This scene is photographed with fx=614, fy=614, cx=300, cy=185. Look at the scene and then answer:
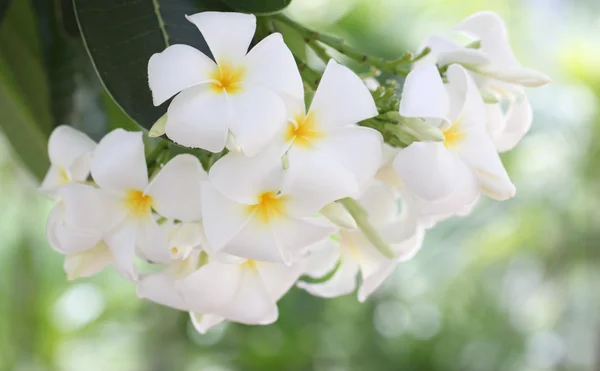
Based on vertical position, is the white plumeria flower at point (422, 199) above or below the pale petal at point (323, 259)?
above

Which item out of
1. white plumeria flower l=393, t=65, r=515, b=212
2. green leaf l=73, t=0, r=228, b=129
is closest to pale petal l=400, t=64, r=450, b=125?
white plumeria flower l=393, t=65, r=515, b=212

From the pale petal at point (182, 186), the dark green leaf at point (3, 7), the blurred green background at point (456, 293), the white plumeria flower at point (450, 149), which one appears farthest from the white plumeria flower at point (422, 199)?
the blurred green background at point (456, 293)

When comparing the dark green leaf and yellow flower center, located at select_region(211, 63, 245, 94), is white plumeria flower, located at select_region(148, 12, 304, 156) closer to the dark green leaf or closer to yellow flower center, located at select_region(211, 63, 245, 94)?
yellow flower center, located at select_region(211, 63, 245, 94)

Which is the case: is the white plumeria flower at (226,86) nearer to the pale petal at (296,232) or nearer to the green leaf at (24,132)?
the pale petal at (296,232)

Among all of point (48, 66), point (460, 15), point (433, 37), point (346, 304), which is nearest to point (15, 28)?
point (48, 66)

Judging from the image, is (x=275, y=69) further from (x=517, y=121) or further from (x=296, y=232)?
(x=517, y=121)

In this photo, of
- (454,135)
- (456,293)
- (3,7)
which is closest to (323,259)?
(454,135)

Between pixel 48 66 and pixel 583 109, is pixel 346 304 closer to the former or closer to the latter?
pixel 583 109
